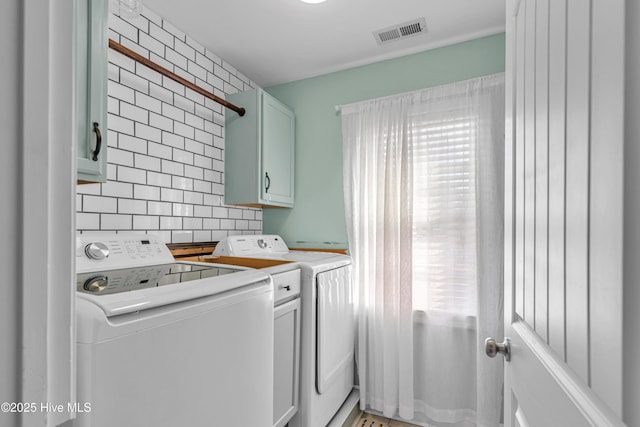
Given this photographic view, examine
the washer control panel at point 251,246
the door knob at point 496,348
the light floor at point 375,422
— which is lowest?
the light floor at point 375,422

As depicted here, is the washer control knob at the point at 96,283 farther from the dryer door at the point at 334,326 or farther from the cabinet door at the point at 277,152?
the cabinet door at the point at 277,152

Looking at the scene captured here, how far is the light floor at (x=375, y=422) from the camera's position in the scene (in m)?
2.11

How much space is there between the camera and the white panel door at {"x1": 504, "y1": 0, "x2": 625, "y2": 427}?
38 cm

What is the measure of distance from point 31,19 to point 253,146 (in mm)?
2014

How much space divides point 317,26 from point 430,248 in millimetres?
1612

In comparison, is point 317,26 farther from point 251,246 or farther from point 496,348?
point 496,348

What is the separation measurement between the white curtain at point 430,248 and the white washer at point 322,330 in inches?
6.1

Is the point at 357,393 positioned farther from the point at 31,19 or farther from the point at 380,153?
the point at 31,19

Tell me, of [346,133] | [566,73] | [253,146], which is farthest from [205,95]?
[566,73]

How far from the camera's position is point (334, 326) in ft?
6.46

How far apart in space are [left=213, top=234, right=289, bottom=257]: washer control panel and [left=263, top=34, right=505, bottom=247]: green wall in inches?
6.9

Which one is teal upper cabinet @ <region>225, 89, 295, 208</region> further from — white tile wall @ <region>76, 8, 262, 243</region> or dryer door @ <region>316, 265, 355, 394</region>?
dryer door @ <region>316, 265, 355, 394</region>

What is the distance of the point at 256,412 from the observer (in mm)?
1182

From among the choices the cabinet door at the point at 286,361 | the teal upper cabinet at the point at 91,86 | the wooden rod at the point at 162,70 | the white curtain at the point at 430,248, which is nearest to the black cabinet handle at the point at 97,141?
the teal upper cabinet at the point at 91,86
